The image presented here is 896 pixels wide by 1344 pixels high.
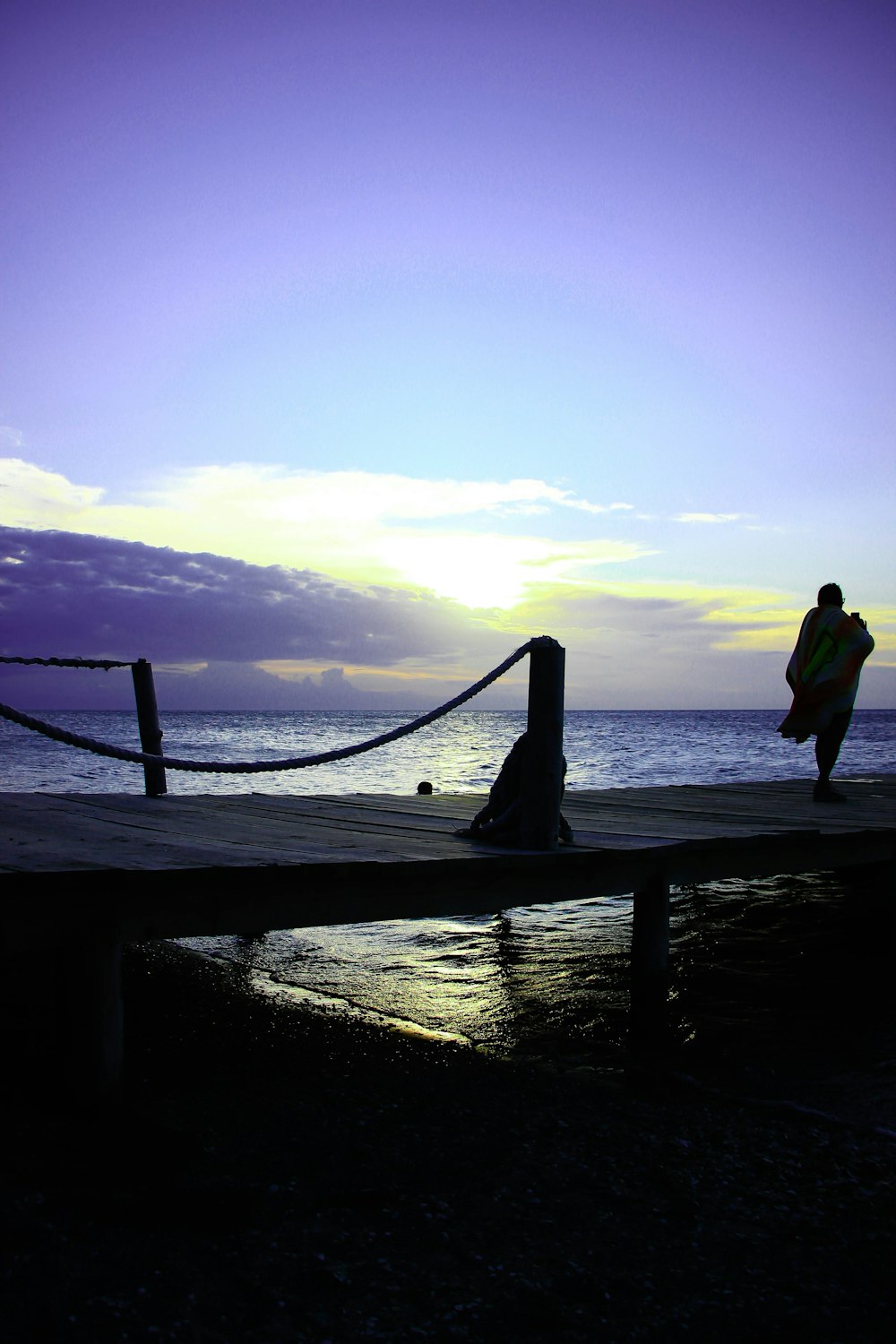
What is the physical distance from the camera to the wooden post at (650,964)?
591 centimetres

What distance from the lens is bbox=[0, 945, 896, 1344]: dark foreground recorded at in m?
2.85

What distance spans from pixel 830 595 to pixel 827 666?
0.64 metres

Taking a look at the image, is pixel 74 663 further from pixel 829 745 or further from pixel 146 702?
pixel 829 745

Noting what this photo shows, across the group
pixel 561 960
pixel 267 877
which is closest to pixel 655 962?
pixel 561 960

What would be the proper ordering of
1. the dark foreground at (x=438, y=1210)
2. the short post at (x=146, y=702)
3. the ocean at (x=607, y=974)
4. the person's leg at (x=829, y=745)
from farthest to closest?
the person's leg at (x=829, y=745) → the short post at (x=146, y=702) → the ocean at (x=607, y=974) → the dark foreground at (x=438, y=1210)

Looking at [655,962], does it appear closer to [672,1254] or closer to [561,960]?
[561,960]

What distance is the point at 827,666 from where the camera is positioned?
7.86 m

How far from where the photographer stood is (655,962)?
6.02 metres

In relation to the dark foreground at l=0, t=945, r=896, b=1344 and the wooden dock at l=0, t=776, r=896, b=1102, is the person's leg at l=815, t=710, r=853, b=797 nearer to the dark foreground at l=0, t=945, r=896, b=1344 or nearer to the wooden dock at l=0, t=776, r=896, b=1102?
the wooden dock at l=0, t=776, r=896, b=1102

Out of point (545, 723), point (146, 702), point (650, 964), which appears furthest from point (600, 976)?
point (146, 702)

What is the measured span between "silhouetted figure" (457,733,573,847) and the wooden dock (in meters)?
0.13

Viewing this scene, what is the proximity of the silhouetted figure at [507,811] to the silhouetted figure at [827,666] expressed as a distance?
11.6 feet

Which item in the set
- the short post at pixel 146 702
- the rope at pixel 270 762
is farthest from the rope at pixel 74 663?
the rope at pixel 270 762

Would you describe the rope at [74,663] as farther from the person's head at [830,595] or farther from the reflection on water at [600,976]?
the person's head at [830,595]
